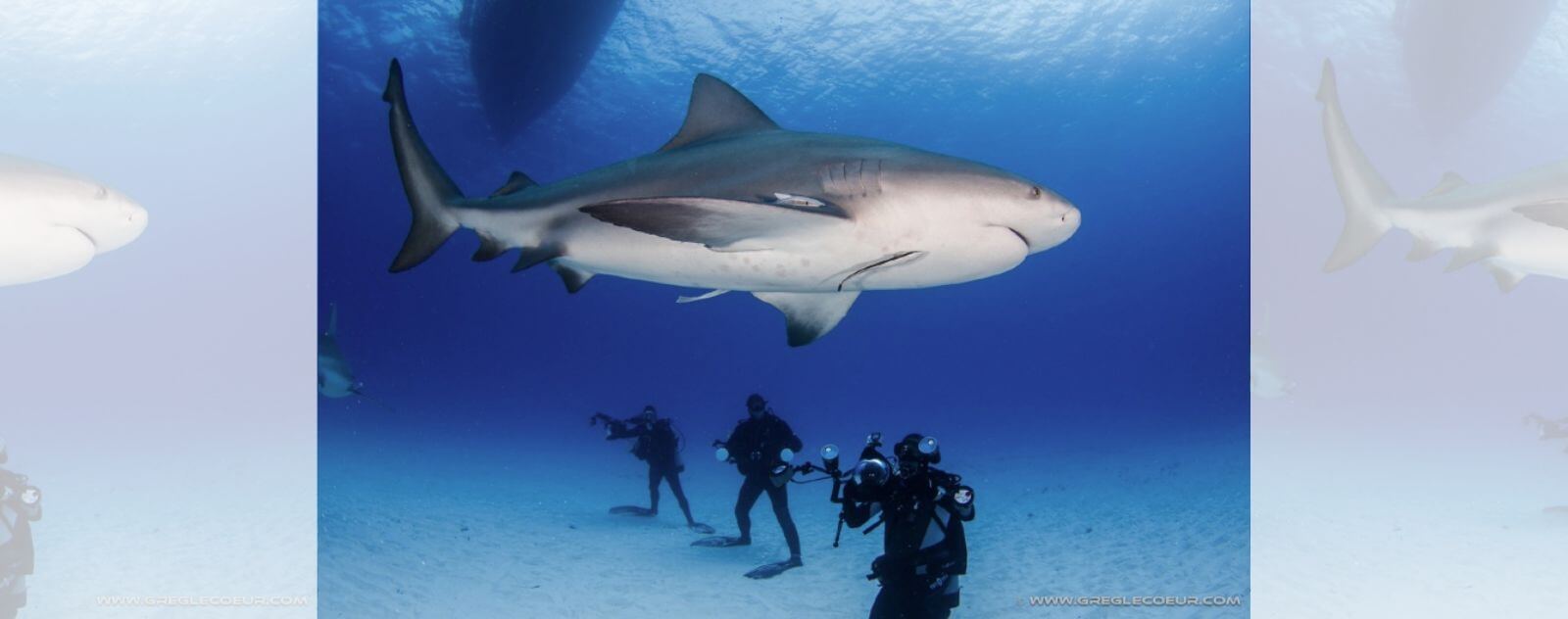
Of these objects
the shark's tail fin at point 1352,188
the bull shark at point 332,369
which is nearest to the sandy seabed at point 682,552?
the bull shark at point 332,369

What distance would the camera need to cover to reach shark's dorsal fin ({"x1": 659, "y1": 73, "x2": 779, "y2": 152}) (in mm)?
3580

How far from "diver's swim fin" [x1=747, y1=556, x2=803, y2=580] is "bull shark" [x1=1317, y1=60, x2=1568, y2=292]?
5739 millimetres

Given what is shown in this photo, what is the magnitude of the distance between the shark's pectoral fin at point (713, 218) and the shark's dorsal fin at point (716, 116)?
1.04 m

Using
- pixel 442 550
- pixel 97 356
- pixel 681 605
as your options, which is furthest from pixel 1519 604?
pixel 97 356

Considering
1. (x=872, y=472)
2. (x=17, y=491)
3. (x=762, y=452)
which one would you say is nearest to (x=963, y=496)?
(x=872, y=472)

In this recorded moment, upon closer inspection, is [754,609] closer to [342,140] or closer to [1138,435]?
[342,140]

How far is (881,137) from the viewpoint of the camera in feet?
37.8

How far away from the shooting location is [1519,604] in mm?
7465

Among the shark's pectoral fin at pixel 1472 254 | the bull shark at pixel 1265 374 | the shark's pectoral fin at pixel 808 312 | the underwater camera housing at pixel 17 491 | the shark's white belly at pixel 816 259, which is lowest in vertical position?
the underwater camera housing at pixel 17 491

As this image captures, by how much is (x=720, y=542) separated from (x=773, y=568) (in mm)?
1436

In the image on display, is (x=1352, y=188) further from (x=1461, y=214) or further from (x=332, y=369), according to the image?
(x=332, y=369)

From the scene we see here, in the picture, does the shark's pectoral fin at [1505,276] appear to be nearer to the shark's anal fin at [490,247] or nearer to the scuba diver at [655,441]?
the shark's anal fin at [490,247]

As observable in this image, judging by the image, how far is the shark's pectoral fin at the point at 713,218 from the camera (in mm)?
2512

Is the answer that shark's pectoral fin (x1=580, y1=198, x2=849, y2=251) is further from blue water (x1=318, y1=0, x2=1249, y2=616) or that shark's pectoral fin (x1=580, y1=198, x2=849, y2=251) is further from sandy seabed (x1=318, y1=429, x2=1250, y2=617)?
blue water (x1=318, y1=0, x2=1249, y2=616)
